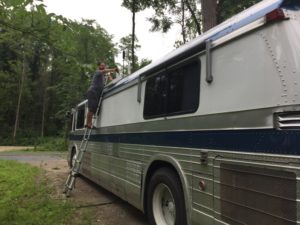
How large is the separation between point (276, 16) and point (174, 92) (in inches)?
80.5

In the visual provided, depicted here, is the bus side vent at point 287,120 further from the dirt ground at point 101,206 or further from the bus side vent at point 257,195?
the dirt ground at point 101,206

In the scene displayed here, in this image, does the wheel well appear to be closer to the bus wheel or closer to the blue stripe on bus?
the bus wheel

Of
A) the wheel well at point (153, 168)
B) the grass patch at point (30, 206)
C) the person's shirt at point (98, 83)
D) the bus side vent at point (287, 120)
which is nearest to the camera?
the bus side vent at point (287, 120)

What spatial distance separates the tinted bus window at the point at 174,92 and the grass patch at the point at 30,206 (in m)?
2.46

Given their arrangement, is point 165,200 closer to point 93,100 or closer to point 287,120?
point 287,120

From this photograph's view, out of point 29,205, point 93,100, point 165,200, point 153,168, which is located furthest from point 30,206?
point 165,200

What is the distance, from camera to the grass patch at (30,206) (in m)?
6.60

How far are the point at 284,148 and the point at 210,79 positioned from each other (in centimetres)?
133

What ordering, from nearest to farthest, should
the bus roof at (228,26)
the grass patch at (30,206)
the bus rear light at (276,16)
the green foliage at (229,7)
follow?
the bus rear light at (276,16), the bus roof at (228,26), the grass patch at (30,206), the green foliage at (229,7)

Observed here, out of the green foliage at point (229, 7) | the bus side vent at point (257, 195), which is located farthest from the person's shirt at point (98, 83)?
the green foliage at point (229, 7)

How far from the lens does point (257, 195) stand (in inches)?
133

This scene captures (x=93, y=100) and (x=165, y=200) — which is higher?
(x=93, y=100)

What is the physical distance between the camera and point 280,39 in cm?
329

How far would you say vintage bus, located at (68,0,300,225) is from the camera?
3.18m
